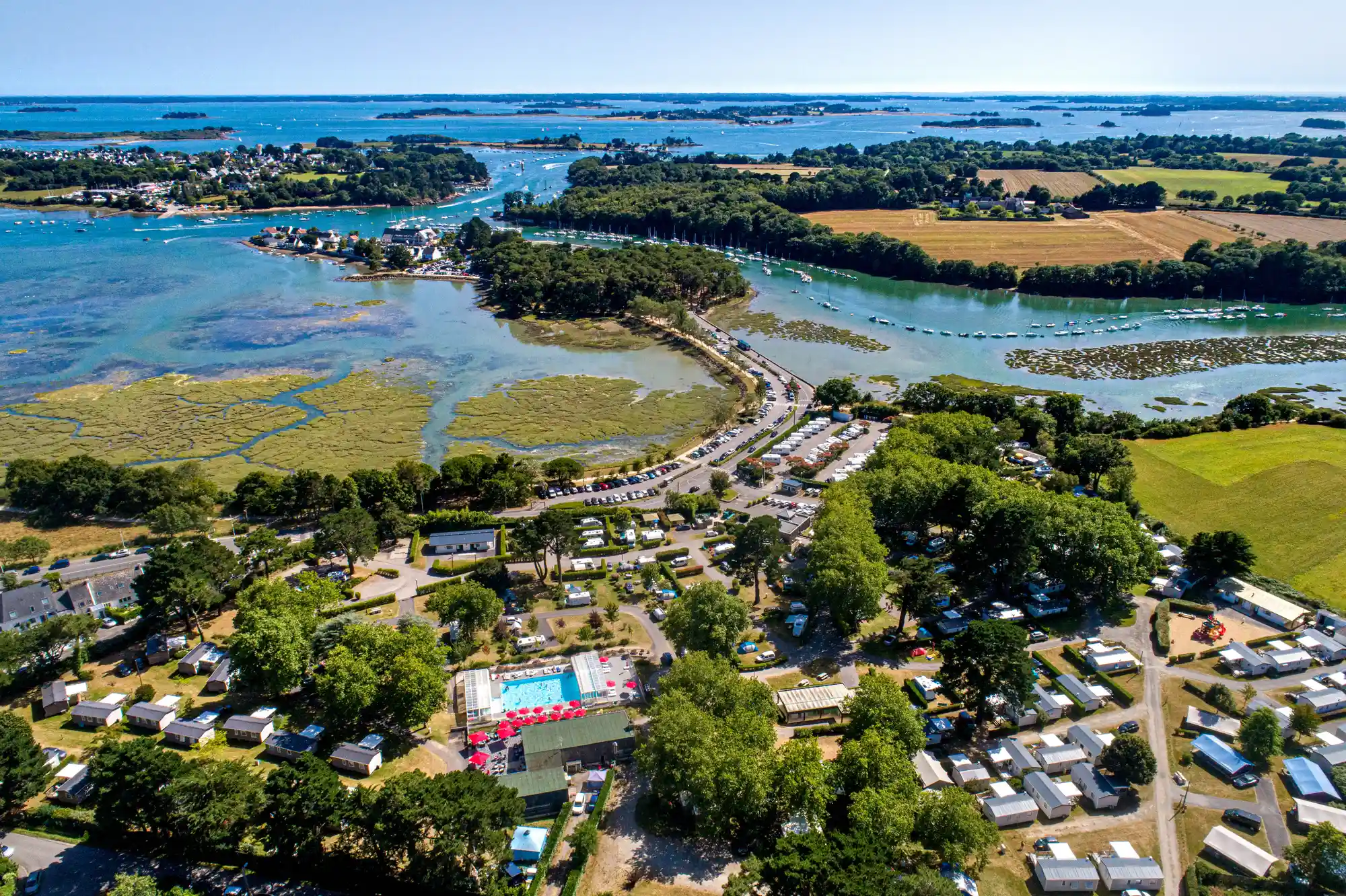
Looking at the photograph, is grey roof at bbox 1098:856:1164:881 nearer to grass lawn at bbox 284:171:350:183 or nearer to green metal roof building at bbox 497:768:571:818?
green metal roof building at bbox 497:768:571:818

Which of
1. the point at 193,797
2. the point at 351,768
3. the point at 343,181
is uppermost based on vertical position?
the point at 343,181

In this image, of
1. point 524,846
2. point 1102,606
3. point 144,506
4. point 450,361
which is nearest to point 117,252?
point 450,361

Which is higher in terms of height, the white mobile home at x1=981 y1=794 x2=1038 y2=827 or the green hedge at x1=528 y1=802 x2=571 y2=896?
the white mobile home at x1=981 y1=794 x2=1038 y2=827

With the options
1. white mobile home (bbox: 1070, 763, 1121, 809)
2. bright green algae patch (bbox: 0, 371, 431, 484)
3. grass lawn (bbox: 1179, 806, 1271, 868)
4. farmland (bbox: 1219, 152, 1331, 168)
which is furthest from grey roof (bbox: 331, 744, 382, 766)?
farmland (bbox: 1219, 152, 1331, 168)

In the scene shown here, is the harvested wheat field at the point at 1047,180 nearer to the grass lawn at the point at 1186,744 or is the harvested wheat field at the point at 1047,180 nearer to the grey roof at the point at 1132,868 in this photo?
the grass lawn at the point at 1186,744

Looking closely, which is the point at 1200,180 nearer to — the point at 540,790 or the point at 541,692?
the point at 541,692

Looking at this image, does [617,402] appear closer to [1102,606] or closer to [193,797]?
[1102,606]

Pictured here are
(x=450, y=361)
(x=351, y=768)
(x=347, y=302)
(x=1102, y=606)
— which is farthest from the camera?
(x=347, y=302)
